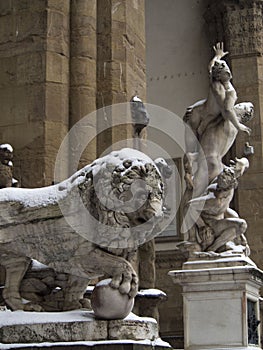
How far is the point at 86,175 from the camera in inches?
191

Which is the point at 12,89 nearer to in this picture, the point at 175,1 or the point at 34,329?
the point at 34,329

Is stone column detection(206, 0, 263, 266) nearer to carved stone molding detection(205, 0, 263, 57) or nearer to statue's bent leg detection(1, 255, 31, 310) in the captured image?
carved stone molding detection(205, 0, 263, 57)

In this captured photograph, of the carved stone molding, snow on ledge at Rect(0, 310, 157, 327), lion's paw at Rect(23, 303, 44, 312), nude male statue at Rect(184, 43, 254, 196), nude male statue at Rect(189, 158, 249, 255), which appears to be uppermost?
the carved stone molding

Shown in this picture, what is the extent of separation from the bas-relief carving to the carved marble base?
19.5ft

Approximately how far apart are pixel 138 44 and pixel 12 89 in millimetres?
2026

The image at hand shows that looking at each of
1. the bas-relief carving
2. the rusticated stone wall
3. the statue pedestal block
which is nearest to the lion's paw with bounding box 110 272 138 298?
the rusticated stone wall

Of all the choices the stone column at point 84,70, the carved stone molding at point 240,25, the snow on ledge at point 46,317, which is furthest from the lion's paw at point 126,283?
the carved stone molding at point 240,25

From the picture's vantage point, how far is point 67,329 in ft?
14.7

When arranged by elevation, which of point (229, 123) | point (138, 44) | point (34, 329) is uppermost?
point (138, 44)

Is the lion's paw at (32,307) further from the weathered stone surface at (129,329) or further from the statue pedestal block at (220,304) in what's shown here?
the statue pedestal block at (220,304)

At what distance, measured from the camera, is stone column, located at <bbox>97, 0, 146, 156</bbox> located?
993 centimetres

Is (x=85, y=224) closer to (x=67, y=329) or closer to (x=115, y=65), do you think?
→ (x=67, y=329)

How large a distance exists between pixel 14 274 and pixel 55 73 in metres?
4.80

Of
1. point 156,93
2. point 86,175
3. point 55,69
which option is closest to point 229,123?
point 55,69
